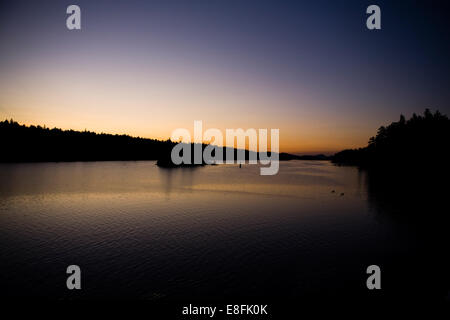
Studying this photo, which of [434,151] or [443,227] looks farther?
[434,151]

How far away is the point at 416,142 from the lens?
11025 cm

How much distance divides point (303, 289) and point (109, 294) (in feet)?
42.7

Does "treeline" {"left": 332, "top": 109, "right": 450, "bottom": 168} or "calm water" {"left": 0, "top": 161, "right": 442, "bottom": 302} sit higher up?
"treeline" {"left": 332, "top": 109, "right": 450, "bottom": 168}

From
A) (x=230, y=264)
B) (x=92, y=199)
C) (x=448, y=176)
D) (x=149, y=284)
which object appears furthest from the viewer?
(x=448, y=176)

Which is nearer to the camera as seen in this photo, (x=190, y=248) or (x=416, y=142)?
(x=190, y=248)

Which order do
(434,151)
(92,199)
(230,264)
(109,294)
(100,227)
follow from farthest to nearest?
(434,151) < (92,199) < (100,227) < (230,264) < (109,294)

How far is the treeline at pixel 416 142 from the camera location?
97.8 meters

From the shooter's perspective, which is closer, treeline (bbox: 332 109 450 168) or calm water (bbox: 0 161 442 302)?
calm water (bbox: 0 161 442 302)

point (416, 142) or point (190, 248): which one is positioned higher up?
point (416, 142)

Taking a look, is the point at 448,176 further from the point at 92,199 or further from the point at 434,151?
the point at 92,199

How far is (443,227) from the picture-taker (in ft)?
110

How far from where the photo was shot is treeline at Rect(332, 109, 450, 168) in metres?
97.8
